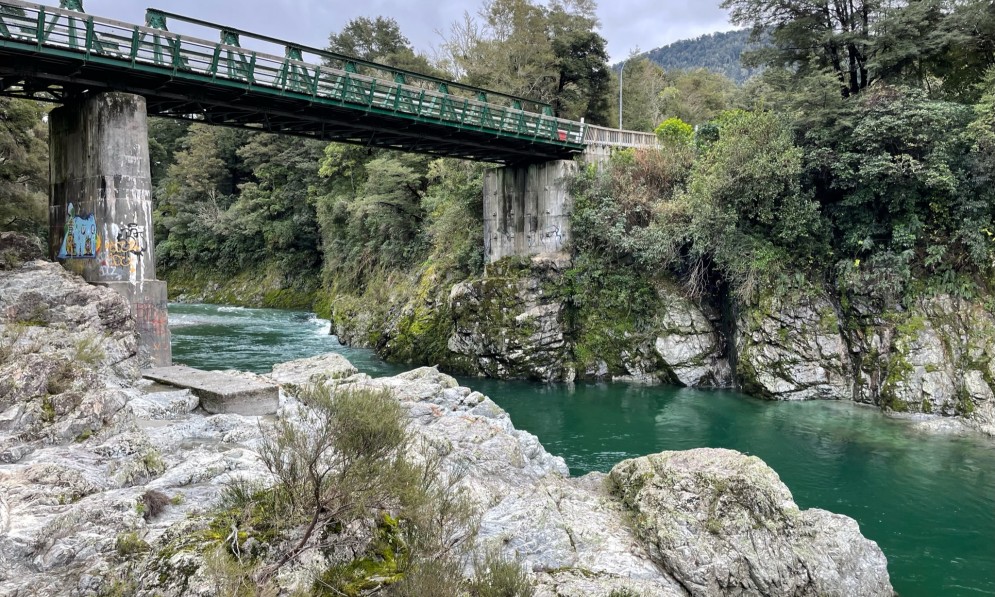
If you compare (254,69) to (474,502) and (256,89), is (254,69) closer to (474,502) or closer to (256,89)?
(256,89)

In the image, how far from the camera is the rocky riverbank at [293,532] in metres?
5.84

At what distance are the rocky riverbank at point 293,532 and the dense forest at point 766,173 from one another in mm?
13907

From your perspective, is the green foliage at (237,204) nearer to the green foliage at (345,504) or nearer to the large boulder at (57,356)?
the large boulder at (57,356)

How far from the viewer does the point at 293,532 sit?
A: 6285 mm

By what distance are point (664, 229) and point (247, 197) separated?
134ft

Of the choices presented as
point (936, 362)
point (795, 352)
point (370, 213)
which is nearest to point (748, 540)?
point (936, 362)

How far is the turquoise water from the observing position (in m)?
11.5

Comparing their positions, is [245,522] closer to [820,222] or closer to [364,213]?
[820,222]

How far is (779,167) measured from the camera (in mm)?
21562

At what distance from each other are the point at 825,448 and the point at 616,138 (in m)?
17.4

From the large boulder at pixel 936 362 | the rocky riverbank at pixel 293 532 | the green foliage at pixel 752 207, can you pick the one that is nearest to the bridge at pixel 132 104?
the rocky riverbank at pixel 293 532

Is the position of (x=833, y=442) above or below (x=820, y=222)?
below

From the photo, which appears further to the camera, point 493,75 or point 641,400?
point 493,75

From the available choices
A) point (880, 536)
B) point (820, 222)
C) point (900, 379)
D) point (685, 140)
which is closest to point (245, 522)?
point (880, 536)
